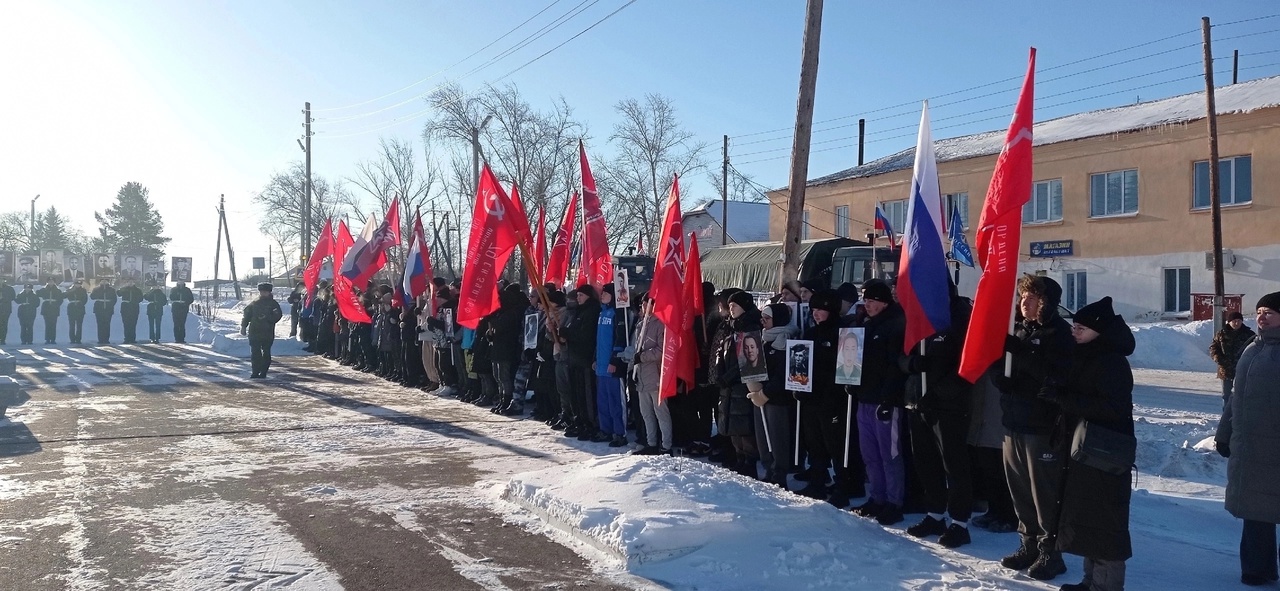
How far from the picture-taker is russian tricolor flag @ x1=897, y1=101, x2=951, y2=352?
22.4ft

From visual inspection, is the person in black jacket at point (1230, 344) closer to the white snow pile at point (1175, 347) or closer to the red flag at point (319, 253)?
the white snow pile at point (1175, 347)

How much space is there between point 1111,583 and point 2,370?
48.0 ft

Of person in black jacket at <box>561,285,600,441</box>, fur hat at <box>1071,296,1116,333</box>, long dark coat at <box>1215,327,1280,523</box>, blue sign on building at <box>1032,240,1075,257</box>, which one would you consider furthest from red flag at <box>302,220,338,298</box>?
blue sign on building at <box>1032,240,1075,257</box>

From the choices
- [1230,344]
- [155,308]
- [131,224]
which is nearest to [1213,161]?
[1230,344]

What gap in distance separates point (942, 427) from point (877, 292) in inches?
49.1

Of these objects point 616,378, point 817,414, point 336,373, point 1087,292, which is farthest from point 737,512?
point 1087,292

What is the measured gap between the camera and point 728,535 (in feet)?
20.8

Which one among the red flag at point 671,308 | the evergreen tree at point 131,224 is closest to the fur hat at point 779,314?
the red flag at point 671,308

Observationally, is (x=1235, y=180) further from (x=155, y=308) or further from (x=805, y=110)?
(x=155, y=308)

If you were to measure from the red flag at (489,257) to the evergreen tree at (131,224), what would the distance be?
95.2 m

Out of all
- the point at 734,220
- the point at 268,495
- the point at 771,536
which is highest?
the point at 734,220

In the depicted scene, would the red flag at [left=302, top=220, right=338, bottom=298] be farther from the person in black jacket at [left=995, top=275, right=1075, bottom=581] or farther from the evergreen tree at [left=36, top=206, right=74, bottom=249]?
the evergreen tree at [left=36, top=206, right=74, bottom=249]

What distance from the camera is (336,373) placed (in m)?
20.8

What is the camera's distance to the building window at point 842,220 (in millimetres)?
39781
